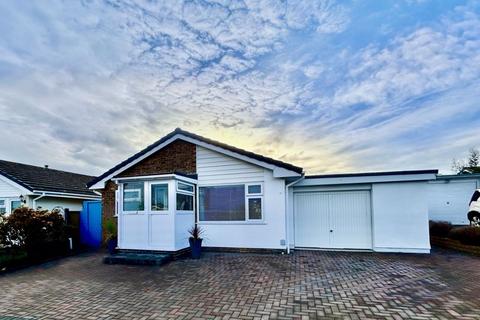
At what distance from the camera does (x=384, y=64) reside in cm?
1055

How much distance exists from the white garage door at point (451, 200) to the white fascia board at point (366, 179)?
976 centimetres

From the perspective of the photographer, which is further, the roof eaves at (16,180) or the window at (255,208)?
the roof eaves at (16,180)

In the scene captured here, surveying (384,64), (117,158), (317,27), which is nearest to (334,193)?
(384,64)

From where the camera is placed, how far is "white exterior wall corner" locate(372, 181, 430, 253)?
10344 millimetres

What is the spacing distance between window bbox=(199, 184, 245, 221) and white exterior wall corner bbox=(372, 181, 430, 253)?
509 centimetres

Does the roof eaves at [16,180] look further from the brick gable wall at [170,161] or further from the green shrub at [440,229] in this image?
the green shrub at [440,229]

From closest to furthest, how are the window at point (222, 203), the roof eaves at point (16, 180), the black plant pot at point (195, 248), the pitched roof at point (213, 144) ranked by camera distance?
1. the black plant pot at point (195, 248)
2. the pitched roof at point (213, 144)
3. the window at point (222, 203)
4. the roof eaves at point (16, 180)

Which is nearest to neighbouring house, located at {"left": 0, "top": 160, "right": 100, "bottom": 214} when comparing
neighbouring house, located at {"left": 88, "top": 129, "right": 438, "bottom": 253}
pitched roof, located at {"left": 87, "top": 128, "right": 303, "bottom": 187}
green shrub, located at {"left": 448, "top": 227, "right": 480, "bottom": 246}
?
pitched roof, located at {"left": 87, "top": 128, "right": 303, "bottom": 187}

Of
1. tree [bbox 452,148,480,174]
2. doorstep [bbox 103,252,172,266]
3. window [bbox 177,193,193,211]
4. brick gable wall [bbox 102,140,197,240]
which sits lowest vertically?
doorstep [bbox 103,252,172,266]

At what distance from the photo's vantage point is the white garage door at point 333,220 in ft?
36.7

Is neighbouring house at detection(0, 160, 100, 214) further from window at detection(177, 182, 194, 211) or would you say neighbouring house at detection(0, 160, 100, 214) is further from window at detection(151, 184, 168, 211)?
window at detection(177, 182, 194, 211)

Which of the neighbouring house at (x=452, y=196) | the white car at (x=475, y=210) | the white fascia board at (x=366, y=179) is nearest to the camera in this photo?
the white fascia board at (x=366, y=179)

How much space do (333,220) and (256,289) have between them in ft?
20.0

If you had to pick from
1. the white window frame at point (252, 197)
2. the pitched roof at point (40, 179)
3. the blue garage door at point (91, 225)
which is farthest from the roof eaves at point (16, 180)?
the white window frame at point (252, 197)
